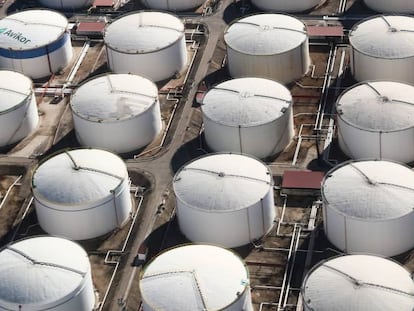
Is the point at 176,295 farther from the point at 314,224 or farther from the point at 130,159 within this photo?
the point at 130,159

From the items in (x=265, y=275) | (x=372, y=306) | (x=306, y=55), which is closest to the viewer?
(x=372, y=306)

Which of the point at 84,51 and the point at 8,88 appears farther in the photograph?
the point at 84,51

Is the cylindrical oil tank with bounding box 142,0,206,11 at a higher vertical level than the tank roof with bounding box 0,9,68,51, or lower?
lower

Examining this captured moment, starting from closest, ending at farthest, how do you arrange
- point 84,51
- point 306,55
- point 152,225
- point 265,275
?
point 265,275
point 152,225
point 306,55
point 84,51

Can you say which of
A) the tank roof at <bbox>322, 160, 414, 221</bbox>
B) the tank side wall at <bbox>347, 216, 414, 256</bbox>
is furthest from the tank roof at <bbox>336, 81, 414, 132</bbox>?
the tank side wall at <bbox>347, 216, 414, 256</bbox>

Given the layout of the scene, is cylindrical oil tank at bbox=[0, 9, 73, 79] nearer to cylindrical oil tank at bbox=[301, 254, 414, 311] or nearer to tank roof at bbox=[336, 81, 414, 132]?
tank roof at bbox=[336, 81, 414, 132]

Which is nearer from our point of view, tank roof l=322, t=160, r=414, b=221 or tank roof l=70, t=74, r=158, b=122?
tank roof l=322, t=160, r=414, b=221

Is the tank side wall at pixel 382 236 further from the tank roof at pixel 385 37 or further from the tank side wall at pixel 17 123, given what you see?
the tank side wall at pixel 17 123

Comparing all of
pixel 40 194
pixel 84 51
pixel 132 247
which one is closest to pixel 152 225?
pixel 132 247
